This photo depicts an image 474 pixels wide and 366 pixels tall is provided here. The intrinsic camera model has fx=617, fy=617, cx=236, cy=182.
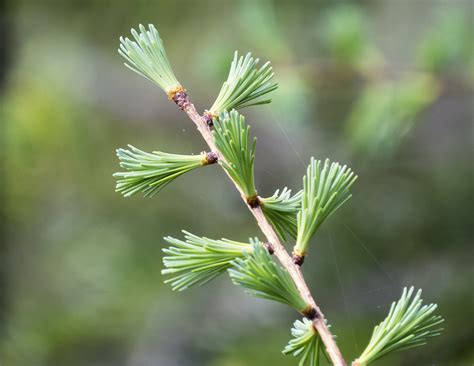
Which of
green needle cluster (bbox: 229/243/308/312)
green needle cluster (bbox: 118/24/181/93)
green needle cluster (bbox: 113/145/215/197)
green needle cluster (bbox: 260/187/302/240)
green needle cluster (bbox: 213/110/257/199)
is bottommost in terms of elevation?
green needle cluster (bbox: 229/243/308/312)

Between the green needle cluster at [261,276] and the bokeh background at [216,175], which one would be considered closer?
the green needle cluster at [261,276]

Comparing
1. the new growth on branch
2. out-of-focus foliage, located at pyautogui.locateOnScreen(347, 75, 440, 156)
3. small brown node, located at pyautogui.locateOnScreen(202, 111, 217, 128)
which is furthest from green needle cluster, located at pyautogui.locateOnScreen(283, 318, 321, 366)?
out-of-focus foliage, located at pyautogui.locateOnScreen(347, 75, 440, 156)

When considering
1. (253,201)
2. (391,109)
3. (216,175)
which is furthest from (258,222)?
(216,175)

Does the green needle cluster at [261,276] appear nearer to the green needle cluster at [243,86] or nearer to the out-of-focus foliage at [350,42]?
the green needle cluster at [243,86]

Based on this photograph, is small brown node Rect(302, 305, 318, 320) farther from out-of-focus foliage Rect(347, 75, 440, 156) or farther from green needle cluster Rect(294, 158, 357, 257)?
out-of-focus foliage Rect(347, 75, 440, 156)

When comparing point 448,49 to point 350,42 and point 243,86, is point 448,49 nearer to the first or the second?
point 350,42

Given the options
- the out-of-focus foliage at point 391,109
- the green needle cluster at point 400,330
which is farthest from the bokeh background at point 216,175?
the green needle cluster at point 400,330
